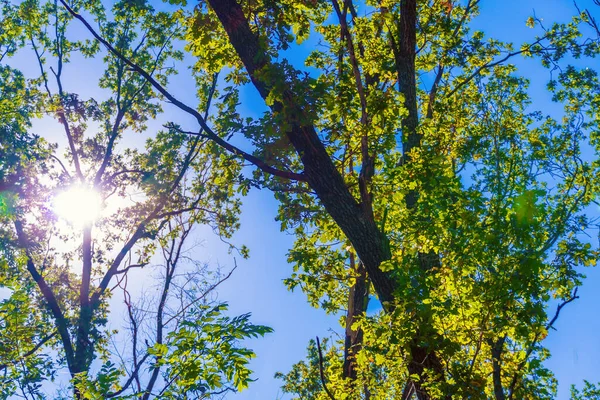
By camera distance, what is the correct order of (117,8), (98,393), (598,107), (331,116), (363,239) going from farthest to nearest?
(117,8) → (598,107) → (331,116) → (363,239) → (98,393)

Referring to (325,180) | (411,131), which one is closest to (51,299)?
(325,180)

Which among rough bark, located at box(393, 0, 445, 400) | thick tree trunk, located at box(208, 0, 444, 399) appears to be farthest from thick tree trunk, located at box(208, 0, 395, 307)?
rough bark, located at box(393, 0, 445, 400)

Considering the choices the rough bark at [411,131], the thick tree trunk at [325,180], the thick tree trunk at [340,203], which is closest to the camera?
the rough bark at [411,131]

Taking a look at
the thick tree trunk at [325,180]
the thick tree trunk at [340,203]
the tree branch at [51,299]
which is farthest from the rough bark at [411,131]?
the tree branch at [51,299]

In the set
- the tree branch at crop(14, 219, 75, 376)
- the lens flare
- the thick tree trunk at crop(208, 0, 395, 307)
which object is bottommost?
the thick tree trunk at crop(208, 0, 395, 307)

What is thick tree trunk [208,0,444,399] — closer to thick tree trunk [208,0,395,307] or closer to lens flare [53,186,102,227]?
thick tree trunk [208,0,395,307]

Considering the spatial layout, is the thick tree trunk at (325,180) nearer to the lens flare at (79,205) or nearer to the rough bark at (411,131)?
the rough bark at (411,131)

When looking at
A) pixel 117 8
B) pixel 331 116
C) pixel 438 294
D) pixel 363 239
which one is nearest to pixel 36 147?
pixel 117 8

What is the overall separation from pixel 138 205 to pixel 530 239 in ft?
51.5

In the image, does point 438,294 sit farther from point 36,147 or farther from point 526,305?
point 36,147

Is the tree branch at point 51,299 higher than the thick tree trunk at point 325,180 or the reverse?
higher

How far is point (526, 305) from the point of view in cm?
503

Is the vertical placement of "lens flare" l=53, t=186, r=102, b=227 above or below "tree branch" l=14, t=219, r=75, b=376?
above

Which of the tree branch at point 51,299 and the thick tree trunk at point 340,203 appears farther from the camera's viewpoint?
the tree branch at point 51,299
